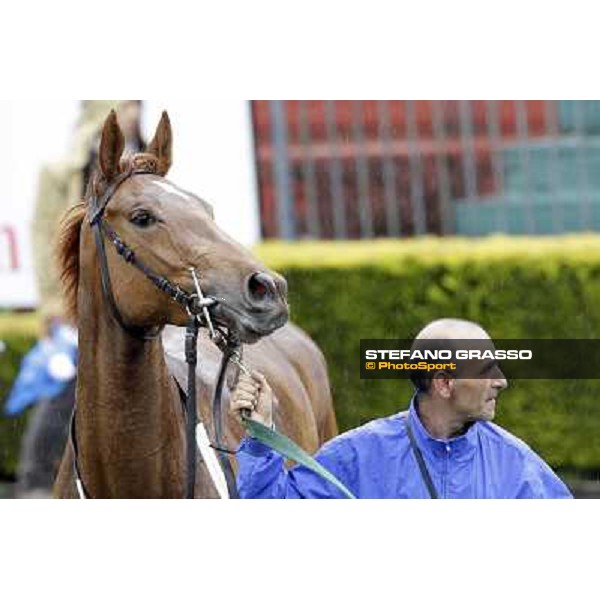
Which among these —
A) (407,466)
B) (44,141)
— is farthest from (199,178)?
(407,466)

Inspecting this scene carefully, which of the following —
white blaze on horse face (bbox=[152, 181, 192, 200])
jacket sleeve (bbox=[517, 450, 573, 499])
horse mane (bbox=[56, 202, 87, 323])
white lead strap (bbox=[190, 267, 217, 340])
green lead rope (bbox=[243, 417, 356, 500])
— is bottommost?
jacket sleeve (bbox=[517, 450, 573, 499])

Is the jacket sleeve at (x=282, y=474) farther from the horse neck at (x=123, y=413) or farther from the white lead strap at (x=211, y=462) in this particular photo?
the horse neck at (x=123, y=413)

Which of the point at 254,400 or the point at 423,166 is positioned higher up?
the point at 423,166

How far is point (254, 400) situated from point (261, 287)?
350mm

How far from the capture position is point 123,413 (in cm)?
317

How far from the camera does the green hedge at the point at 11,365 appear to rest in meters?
3.76

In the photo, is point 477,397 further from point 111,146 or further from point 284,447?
point 111,146

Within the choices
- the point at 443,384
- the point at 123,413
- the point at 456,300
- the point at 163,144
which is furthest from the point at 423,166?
the point at 123,413

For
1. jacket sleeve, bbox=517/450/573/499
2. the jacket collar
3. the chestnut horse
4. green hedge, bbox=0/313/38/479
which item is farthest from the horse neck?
jacket sleeve, bbox=517/450/573/499

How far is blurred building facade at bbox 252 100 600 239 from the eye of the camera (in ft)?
12.5

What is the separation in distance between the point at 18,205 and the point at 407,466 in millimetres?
1514

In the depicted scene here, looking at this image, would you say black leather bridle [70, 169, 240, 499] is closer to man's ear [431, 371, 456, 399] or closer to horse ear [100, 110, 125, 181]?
horse ear [100, 110, 125, 181]

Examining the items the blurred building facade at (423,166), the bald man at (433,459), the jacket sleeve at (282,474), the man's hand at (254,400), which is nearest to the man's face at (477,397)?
the bald man at (433,459)

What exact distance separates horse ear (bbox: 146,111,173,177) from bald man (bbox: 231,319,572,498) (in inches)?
34.6
